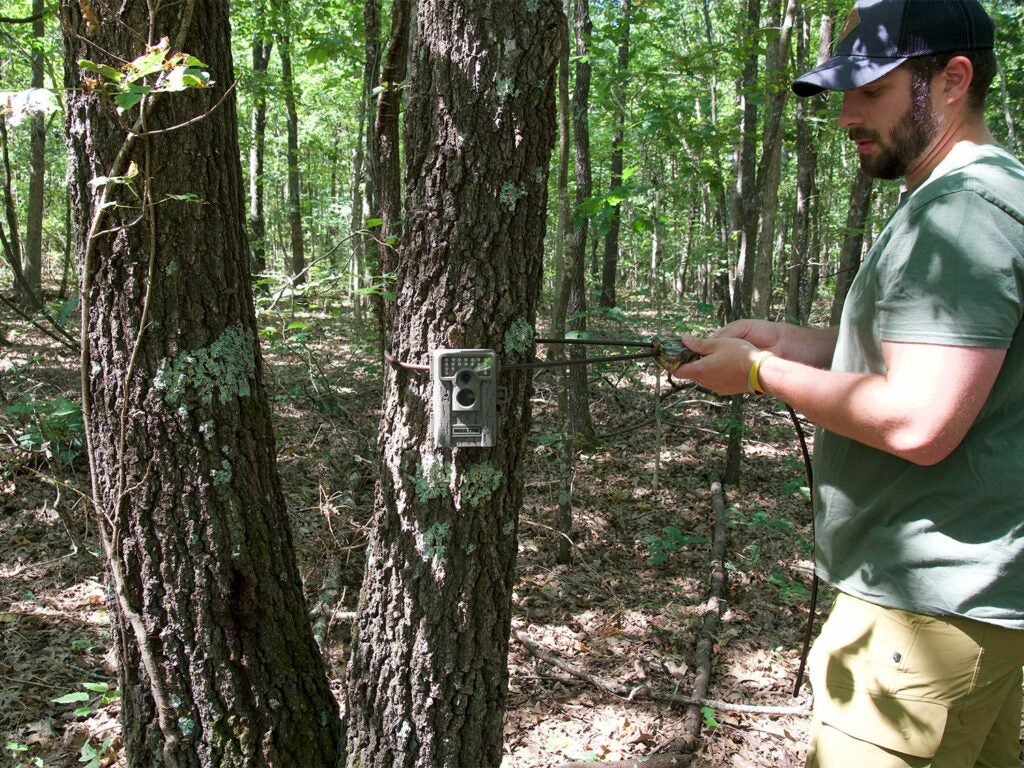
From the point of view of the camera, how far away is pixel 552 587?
15.9 ft

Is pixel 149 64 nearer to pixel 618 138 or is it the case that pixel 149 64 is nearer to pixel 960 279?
pixel 960 279

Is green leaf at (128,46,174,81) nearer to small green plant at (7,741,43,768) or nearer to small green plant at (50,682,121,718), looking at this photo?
small green plant at (50,682,121,718)

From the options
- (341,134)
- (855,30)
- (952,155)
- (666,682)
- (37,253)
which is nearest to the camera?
(952,155)

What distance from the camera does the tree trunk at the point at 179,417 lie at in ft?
6.99

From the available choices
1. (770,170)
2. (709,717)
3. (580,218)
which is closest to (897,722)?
(709,717)

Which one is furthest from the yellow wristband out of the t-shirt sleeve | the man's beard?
the man's beard

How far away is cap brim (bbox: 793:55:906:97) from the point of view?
62.5 inches

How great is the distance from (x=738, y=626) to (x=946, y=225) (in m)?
3.62

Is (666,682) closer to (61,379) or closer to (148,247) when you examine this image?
(148,247)

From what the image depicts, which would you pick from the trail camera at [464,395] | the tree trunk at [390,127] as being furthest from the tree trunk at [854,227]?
the trail camera at [464,395]

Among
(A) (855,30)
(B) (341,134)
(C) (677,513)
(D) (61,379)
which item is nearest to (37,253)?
(D) (61,379)

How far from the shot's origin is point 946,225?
1.39 meters

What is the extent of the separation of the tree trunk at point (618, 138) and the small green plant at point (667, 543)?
2410 mm

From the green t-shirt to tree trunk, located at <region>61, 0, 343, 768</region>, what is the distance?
1.87 metres
